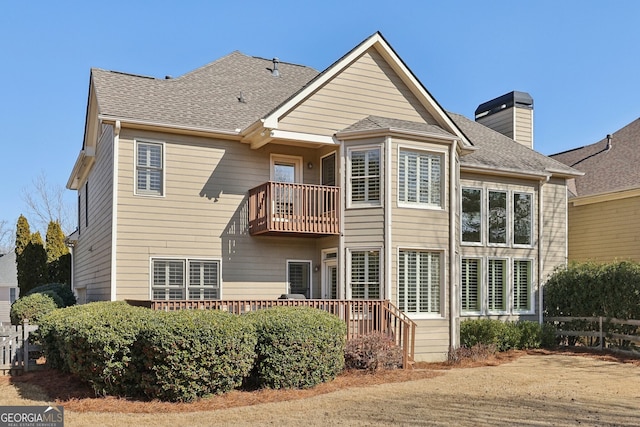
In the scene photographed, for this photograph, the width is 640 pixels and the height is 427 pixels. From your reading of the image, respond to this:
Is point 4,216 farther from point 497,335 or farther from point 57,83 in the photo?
point 497,335

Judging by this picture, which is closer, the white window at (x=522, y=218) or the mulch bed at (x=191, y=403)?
the mulch bed at (x=191, y=403)

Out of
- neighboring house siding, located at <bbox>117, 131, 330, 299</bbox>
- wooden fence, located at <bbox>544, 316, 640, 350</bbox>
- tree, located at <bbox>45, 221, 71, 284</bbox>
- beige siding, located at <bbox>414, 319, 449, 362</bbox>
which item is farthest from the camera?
tree, located at <bbox>45, 221, 71, 284</bbox>

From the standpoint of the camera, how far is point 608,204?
20922mm

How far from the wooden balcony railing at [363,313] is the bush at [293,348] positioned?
1.39 metres

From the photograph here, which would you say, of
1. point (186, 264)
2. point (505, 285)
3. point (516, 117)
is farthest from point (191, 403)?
point (516, 117)

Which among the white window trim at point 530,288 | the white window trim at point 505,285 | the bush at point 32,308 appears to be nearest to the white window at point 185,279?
the bush at point 32,308

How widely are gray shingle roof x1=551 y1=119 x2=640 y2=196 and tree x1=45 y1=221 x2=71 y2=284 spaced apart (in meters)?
21.7

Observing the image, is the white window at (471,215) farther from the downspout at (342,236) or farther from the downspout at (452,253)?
the downspout at (342,236)

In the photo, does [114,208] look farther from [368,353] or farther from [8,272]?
[8,272]

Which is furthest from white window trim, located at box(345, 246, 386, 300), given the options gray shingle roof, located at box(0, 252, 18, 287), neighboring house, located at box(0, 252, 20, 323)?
neighboring house, located at box(0, 252, 20, 323)

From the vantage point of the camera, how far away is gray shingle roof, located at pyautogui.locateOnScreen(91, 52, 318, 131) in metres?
15.0

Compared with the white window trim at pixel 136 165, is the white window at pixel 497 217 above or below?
below

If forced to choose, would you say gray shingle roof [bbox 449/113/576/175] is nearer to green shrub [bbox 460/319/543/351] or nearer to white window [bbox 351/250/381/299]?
white window [bbox 351/250/381/299]

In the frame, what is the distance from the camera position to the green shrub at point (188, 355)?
371 inches
